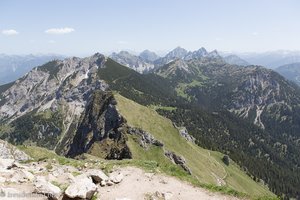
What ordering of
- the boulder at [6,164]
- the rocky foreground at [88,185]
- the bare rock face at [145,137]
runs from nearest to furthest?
the rocky foreground at [88,185] < the boulder at [6,164] < the bare rock face at [145,137]

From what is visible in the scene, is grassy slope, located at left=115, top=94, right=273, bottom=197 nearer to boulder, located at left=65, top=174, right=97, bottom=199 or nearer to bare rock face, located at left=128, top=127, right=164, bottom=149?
bare rock face, located at left=128, top=127, right=164, bottom=149

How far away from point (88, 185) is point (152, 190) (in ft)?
23.5

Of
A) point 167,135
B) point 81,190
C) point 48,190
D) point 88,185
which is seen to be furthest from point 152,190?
point 167,135

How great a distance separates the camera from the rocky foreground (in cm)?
2992

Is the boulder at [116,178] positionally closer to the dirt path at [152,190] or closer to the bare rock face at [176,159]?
the dirt path at [152,190]

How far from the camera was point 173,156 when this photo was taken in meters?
156

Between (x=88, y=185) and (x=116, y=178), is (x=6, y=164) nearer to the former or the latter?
(x=116, y=178)

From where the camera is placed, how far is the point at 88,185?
30.4 m

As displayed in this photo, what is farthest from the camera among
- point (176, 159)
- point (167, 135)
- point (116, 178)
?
point (167, 135)

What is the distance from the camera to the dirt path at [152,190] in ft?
107

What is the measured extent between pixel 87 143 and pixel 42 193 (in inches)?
6203

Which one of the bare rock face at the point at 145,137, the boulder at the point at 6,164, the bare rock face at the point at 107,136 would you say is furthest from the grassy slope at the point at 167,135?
the boulder at the point at 6,164

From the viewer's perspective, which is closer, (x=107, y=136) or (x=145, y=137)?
(x=145, y=137)

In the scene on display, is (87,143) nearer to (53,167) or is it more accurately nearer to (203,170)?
(203,170)
